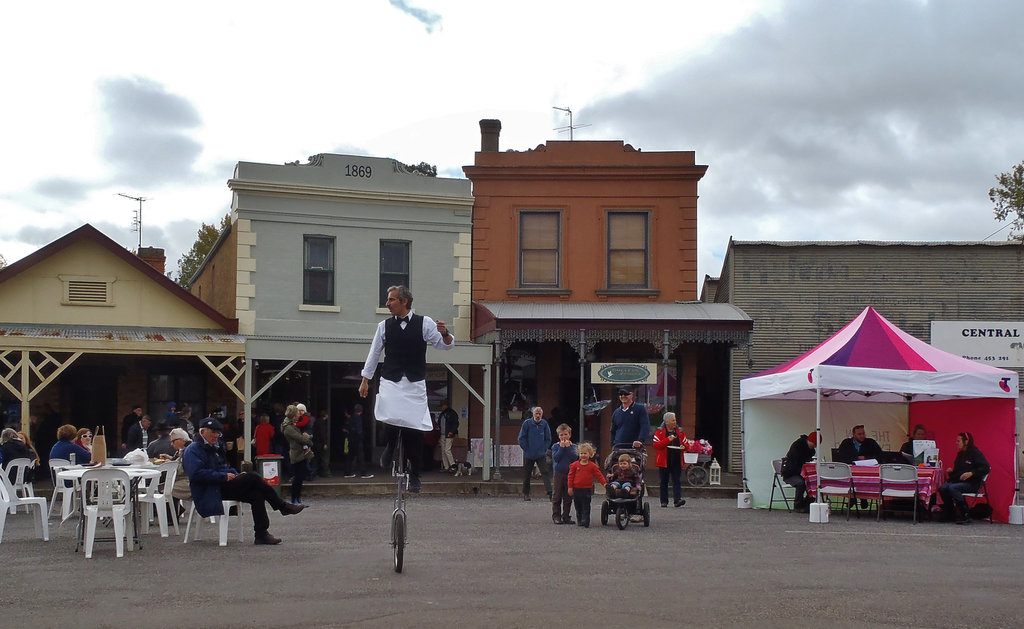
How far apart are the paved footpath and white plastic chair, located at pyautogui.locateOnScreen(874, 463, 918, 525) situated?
1625 millimetres

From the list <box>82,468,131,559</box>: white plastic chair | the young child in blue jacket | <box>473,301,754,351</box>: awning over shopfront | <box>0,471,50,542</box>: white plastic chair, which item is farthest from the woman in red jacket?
<box>0,471,50,542</box>: white plastic chair

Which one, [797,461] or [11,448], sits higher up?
[11,448]

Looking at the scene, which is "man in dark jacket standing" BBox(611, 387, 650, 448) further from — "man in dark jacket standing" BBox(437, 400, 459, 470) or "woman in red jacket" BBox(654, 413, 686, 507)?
"man in dark jacket standing" BBox(437, 400, 459, 470)

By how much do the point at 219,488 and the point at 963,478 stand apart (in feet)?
34.4

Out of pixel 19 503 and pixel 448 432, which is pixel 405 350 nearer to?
pixel 19 503

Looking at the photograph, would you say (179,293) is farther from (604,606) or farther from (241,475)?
(604,606)

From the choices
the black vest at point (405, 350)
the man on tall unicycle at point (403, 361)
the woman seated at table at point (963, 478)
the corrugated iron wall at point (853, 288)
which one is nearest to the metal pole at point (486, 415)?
the corrugated iron wall at point (853, 288)

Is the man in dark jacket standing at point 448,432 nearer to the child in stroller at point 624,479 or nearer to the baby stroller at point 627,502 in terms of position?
the baby stroller at point 627,502

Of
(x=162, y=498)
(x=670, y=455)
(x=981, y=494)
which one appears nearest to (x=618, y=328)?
(x=670, y=455)

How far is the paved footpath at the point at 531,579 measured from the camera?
8328mm

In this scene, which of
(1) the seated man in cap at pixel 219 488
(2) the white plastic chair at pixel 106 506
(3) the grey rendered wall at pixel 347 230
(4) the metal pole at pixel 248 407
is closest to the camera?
(2) the white plastic chair at pixel 106 506

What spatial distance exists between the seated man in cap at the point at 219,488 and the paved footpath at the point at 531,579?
15.2 inches

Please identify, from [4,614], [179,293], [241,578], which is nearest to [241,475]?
[241,578]

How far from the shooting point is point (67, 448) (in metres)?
16.9
